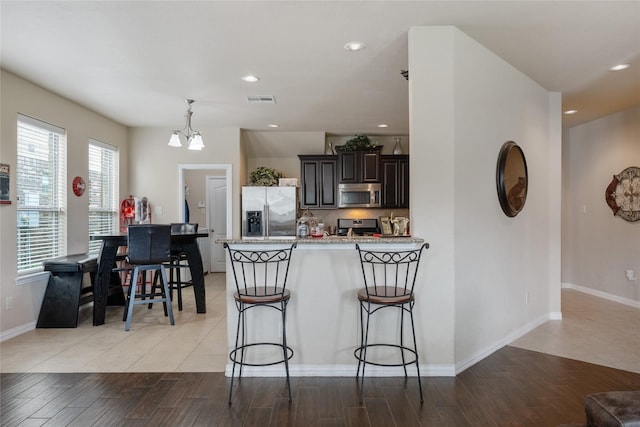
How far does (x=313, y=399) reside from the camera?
242 centimetres

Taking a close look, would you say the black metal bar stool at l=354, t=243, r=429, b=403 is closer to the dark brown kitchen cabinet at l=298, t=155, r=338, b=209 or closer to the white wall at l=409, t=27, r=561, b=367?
the white wall at l=409, t=27, r=561, b=367

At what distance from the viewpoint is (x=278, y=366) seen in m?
2.79

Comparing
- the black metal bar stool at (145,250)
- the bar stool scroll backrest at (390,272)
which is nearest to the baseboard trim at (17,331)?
the black metal bar stool at (145,250)

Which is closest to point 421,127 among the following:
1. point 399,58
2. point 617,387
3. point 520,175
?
point 399,58

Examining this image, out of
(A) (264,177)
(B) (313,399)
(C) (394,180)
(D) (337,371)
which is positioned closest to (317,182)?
(A) (264,177)

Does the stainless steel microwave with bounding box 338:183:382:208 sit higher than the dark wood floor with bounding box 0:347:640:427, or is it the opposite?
the stainless steel microwave with bounding box 338:183:382:208

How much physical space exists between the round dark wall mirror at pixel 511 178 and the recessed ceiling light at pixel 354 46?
1.53 metres

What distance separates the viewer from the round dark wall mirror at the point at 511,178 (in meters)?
3.29

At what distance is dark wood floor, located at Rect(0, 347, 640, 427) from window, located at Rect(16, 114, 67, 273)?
1.73m

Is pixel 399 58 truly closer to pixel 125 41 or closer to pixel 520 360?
pixel 125 41

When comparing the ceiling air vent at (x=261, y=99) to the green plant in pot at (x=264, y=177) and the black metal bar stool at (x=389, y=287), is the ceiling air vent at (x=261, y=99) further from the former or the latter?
the black metal bar stool at (x=389, y=287)

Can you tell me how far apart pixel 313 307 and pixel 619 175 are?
4680 mm

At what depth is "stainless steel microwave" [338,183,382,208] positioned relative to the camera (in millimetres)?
6426

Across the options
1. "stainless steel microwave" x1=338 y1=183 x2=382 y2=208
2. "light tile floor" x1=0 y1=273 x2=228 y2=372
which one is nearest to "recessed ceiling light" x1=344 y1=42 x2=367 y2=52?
"light tile floor" x1=0 y1=273 x2=228 y2=372
